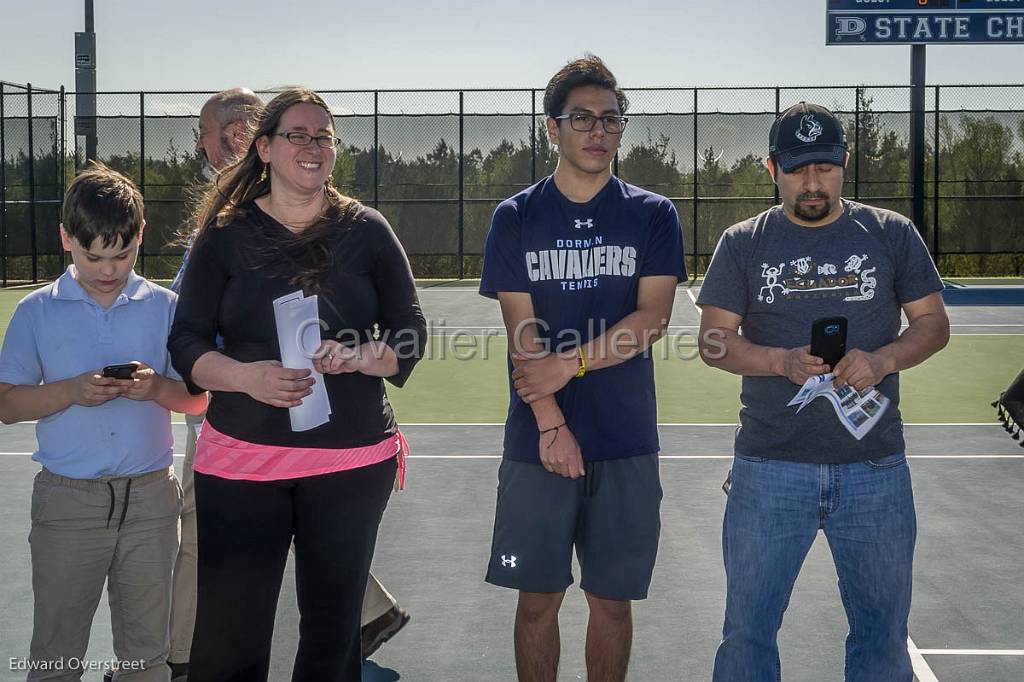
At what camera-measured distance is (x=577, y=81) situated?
12.1ft

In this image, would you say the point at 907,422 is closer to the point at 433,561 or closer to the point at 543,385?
the point at 433,561

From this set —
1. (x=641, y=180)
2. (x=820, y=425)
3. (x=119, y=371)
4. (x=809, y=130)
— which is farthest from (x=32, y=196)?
(x=820, y=425)

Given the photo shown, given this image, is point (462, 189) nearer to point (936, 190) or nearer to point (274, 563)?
point (936, 190)

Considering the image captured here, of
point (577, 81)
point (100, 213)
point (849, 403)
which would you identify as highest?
point (577, 81)

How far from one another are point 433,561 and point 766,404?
8.11 ft

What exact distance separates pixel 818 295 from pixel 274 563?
1650 millimetres

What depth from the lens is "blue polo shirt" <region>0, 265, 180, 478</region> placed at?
3486mm

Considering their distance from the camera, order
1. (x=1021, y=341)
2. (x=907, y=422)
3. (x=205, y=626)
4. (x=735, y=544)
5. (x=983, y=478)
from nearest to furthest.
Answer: (x=205, y=626) → (x=735, y=544) → (x=983, y=478) → (x=907, y=422) → (x=1021, y=341)

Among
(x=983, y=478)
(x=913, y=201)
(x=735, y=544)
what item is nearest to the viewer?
(x=735, y=544)

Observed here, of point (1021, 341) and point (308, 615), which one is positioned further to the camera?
point (1021, 341)

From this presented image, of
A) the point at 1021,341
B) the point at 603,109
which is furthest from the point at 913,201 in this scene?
the point at 603,109

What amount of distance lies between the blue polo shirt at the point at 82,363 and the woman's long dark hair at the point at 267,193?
15.0 inches

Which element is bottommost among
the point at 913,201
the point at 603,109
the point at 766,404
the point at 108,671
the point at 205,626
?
the point at 108,671

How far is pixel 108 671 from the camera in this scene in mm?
4191
